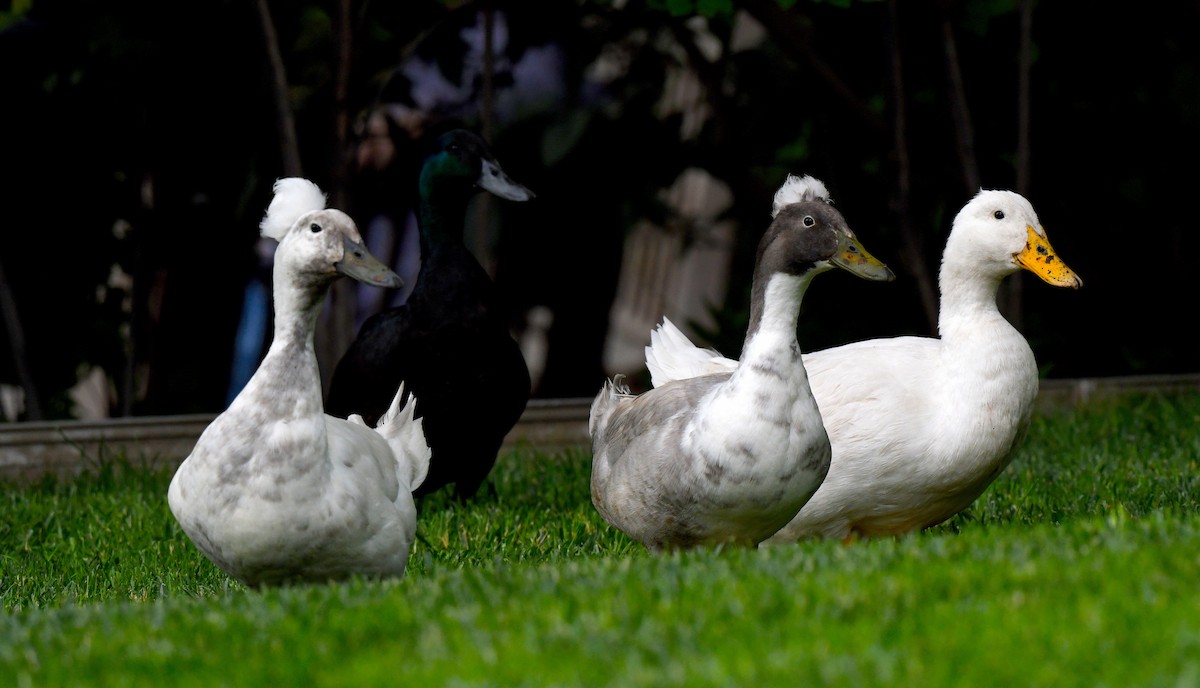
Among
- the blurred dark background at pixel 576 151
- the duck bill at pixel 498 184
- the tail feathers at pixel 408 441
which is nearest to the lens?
the tail feathers at pixel 408 441

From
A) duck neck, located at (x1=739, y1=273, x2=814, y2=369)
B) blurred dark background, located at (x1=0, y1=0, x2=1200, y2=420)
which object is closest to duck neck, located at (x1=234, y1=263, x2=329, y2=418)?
duck neck, located at (x1=739, y1=273, x2=814, y2=369)

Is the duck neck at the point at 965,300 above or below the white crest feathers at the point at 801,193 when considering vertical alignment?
below

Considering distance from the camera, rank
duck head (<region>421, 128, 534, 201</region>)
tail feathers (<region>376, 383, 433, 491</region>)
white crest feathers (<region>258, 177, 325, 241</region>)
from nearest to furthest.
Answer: white crest feathers (<region>258, 177, 325, 241</region>)
tail feathers (<region>376, 383, 433, 491</region>)
duck head (<region>421, 128, 534, 201</region>)

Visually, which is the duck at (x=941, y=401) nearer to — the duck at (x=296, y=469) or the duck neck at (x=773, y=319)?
the duck neck at (x=773, y=319)

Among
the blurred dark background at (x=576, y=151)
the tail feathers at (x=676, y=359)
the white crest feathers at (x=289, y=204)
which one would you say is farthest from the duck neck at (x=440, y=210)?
the white crest feathers at (x=289, y=204)

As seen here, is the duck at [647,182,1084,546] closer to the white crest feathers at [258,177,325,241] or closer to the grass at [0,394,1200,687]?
the grass at [0,394,1200,687]

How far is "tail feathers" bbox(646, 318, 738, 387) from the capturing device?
5750mm

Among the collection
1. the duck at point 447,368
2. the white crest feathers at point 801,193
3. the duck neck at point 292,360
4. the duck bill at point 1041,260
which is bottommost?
the duck at point 447,368

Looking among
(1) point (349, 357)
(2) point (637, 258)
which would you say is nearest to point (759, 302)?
(1) point (349, 357)

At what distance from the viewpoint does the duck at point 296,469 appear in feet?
13.7

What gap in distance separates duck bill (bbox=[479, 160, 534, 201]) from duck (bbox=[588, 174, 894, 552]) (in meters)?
2.47

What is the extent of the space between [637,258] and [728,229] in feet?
6.06

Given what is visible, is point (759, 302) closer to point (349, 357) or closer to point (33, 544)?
point (349, 357)

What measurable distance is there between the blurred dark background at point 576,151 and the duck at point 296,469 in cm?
396
